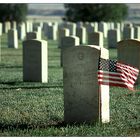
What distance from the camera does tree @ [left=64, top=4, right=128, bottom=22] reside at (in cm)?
5069

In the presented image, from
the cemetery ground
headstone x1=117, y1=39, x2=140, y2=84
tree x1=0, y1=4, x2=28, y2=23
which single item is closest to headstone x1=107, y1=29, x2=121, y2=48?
the cemetery ground

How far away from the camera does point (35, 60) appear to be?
600 inches

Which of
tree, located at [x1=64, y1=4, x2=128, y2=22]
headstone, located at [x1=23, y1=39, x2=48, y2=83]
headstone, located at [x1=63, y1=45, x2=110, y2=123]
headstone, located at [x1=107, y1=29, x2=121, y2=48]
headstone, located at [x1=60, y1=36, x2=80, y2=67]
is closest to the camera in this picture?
headstone, located at [x1=63, y1=45, x2=110, y2=123]

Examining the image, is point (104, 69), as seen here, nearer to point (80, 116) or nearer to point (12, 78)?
point (80, 116)

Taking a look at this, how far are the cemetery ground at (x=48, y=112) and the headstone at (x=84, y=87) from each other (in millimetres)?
198

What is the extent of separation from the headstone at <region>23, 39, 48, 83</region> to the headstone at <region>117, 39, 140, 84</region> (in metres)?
2.09

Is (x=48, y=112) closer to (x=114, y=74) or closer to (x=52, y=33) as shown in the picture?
(x=114, y=74)

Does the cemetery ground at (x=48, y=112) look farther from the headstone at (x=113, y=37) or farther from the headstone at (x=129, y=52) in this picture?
the headstone at (x=113, y=37)

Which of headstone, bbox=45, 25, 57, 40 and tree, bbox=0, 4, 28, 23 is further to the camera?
tree, bbox=0, 4, 28, 23

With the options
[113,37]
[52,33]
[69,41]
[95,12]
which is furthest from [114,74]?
[95,12]

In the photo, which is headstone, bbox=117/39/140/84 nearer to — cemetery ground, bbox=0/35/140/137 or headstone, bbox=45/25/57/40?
cemetery ground, bbox=0/35/140/137

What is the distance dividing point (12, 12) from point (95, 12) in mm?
8145

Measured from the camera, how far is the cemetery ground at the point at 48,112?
9.31m

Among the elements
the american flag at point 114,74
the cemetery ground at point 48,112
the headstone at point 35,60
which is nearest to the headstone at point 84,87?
the american flag at point 114,74
